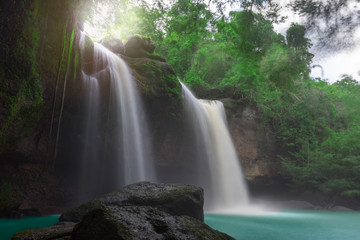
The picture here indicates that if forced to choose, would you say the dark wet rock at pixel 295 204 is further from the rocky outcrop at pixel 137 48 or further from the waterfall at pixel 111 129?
the rocky outcrop at pixel 137 48

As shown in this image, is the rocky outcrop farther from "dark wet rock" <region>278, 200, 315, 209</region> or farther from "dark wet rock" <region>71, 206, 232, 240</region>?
"dark wet rock" <region>278, 200, 315, 209</region>

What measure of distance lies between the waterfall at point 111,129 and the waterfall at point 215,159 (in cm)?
297

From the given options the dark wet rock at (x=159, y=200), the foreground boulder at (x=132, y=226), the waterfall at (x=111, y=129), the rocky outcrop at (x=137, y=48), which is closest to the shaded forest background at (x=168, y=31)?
the waterfall at (x=111, y=129)

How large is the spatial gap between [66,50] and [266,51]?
577cm

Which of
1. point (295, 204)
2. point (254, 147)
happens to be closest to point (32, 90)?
point (254, 147)

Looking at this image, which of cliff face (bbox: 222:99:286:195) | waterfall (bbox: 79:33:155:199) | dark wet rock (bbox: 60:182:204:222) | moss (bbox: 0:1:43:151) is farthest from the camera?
cliff face (bbox: 222:99:286:195)

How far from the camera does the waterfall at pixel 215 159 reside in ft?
40.5

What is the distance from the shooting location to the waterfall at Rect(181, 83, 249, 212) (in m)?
12.3

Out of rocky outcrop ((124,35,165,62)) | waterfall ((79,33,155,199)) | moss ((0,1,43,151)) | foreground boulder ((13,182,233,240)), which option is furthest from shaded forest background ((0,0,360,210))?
foreground boulder ((13,182,233,240))

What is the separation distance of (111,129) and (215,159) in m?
5.86

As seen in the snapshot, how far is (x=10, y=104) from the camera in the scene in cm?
587

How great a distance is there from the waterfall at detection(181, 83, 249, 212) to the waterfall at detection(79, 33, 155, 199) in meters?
2.97

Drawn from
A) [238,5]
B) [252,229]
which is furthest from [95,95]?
[252,229]

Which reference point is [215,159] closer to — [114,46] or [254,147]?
[254,147]
